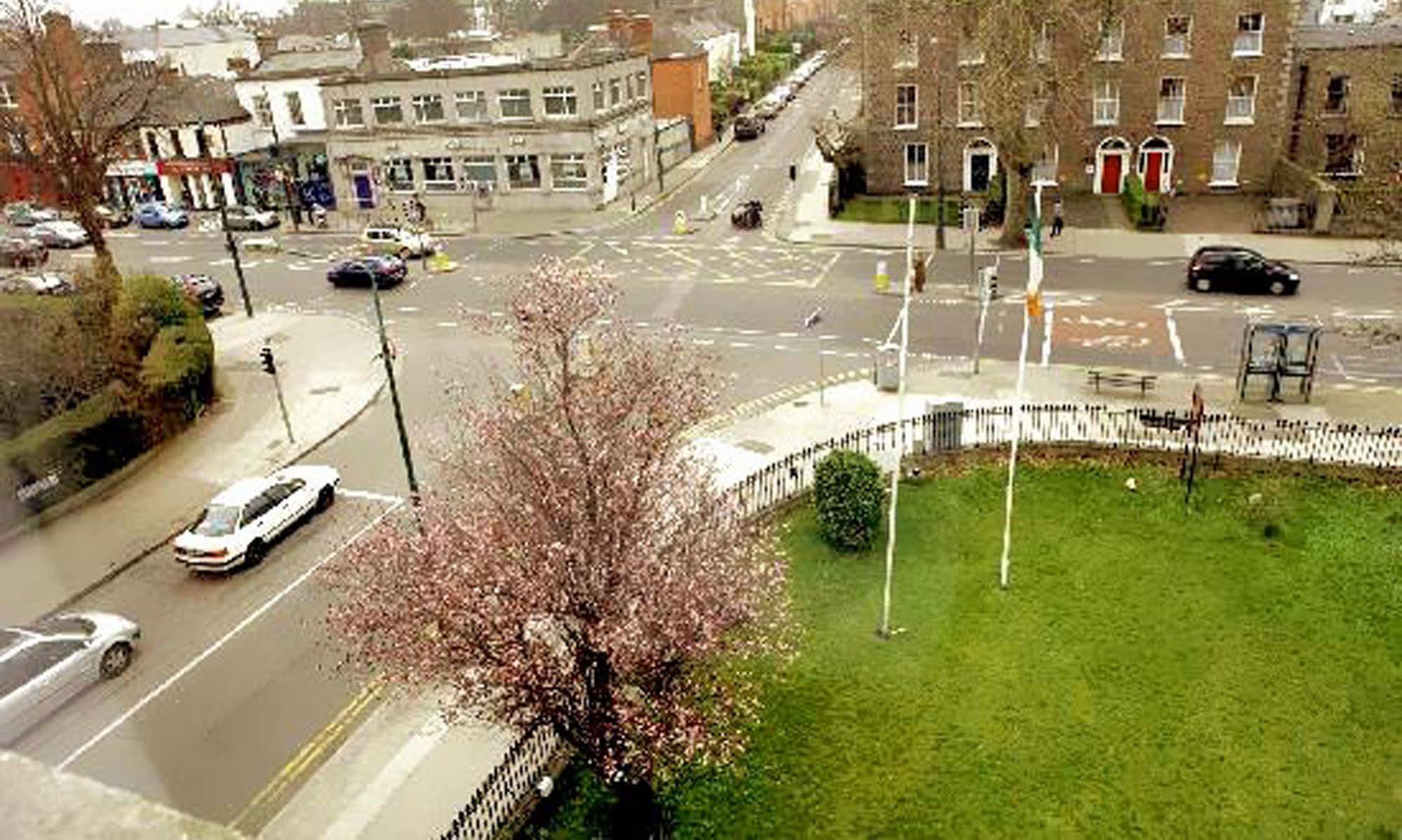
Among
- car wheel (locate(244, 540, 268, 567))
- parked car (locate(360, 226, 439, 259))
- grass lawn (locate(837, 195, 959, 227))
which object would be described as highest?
parked car (locate(360, 226, 439, 259))

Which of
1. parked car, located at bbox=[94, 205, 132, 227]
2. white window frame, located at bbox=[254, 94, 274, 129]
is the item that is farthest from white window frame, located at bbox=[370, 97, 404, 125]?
parked car, located at bbox=[94, 205, 132, 227]

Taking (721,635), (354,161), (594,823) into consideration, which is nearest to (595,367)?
(721,635)

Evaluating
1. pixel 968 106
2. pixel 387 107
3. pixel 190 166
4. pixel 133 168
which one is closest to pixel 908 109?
pixel 968 106

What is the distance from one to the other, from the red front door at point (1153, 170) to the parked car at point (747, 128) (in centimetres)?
3112

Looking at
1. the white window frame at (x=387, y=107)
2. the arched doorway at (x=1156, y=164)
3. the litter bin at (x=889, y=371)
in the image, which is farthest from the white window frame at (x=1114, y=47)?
the white window frame at (x=387, y=107)

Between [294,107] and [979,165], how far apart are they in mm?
37302

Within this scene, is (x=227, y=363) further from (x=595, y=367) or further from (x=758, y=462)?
(x=595, y=367)

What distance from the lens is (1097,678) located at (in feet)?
50.7

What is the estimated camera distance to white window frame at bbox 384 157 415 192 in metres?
53.3

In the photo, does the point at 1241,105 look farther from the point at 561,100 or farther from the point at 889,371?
the point at 561,100

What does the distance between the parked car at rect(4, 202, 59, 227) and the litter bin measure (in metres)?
51.1

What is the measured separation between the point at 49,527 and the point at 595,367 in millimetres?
15518

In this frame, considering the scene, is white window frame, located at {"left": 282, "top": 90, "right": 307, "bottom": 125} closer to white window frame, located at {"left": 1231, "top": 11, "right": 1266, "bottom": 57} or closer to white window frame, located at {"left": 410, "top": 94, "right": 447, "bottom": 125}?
white window frame, located at {"left": 410, "top": 94, "right": 447, "bottom": 125}

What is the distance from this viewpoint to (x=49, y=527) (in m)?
23.2
